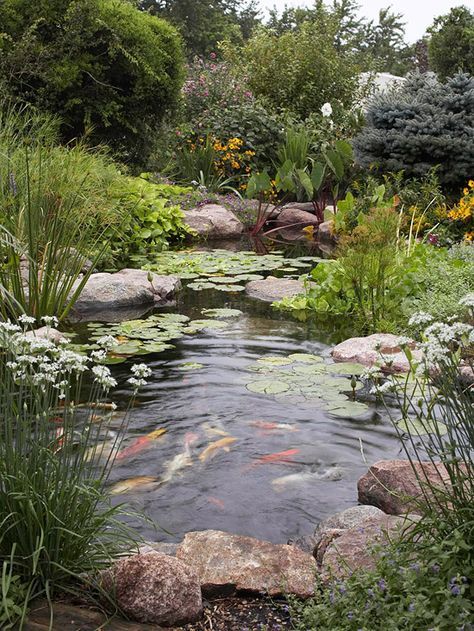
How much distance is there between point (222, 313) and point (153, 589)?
4.97 m

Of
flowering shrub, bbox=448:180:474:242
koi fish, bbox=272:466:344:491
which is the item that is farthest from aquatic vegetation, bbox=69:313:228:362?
flowering shrub, bbox=448:180:474:242

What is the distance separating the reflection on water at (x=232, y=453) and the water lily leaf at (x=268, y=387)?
63 millimetres

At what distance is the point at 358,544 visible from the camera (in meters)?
2.85

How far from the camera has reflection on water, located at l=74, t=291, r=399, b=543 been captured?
3699 millimetres

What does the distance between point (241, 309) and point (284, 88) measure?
1117cm

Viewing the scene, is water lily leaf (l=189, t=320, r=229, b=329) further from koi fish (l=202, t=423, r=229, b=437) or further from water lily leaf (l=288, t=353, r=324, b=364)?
koi fish (l=202, t=423, r=229, b=437)

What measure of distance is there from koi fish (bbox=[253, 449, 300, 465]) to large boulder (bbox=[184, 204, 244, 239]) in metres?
7.54

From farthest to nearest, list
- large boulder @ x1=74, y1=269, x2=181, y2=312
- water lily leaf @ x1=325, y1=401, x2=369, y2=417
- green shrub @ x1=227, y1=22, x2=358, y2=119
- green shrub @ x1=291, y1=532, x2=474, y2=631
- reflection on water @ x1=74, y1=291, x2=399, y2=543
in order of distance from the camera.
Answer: green shrub @ x1=227, y1=22, x2=358, y2=119, large boulder @ x1=74, y1=269, x2=181, y2=312, water lily leaf @ x1=325, y1=401, x2=369, y2=417, reflection on water @ x1=74, y1=291, x2=399, y2=543, green shrub @ x1=291, y1=532, x2=474, y2=631

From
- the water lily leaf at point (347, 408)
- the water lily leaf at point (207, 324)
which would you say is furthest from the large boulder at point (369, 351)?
the water lily leaf at point (207, 324)

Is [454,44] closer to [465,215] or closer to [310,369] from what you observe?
[465,215]

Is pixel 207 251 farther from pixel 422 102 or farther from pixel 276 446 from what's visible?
pixel 276 446

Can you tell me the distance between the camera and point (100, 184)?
7738 millimetres

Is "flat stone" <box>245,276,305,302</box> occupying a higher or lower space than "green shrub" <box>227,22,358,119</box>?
lower

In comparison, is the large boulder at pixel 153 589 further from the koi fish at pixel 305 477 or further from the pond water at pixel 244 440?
the koi fish at pixel 305 477
